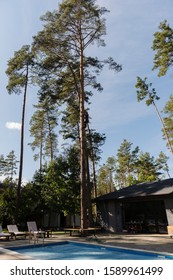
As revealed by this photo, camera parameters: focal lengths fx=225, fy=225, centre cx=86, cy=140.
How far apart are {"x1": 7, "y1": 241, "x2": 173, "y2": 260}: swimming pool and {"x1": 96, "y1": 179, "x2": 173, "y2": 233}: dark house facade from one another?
6.60 meters

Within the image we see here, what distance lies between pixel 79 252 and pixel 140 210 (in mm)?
8174

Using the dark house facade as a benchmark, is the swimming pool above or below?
below

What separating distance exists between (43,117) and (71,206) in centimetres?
1572

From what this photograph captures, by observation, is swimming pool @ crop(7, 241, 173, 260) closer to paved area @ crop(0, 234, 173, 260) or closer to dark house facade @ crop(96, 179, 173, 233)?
paved area @ crop(0, 234, 173, 260)

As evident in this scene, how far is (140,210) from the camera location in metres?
16.8

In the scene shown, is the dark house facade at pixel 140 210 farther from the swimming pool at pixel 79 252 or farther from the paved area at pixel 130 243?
the swimming pool at pixel 79 252

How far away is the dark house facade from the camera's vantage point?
15.3 m

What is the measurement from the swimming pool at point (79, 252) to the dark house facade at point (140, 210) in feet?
21.6

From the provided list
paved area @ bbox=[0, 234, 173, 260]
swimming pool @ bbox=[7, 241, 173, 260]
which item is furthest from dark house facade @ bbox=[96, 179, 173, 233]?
swimming pool @ bbox=[7, 241, 173, 260]

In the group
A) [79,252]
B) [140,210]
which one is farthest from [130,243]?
[140,210]

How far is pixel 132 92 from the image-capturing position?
23938 millimetres

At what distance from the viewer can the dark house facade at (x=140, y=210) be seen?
1527 centimetres

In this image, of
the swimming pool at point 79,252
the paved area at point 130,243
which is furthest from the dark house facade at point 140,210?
the swimming pool at point 79,252
